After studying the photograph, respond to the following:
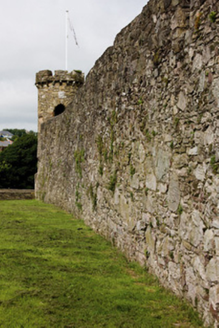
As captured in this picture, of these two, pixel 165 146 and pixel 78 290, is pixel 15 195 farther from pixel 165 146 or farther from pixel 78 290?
pixel 165 146

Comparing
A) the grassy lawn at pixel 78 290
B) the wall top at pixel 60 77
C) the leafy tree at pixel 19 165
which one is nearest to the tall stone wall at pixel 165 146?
the grassy lawn at pixel 78 290

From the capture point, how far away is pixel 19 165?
42.1 meters

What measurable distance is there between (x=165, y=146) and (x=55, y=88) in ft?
55.5

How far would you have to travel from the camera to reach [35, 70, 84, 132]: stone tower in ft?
67.9

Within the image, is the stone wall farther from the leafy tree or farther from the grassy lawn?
the leafy tree

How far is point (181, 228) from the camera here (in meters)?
4.20

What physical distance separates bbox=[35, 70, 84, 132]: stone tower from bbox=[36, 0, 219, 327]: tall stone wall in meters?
12.5

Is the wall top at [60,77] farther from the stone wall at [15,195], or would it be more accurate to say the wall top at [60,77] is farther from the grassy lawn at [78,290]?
the grassy lawn at [78,290]

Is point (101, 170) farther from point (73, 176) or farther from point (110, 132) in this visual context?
point (73, 176)

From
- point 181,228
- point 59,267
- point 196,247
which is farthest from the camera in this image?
point 59,267

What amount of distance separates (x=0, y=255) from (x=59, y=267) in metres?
1.03

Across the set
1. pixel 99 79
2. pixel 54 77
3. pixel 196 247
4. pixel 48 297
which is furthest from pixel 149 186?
pixel 54 77

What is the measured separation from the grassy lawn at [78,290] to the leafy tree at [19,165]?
113ft

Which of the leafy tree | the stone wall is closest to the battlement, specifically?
the stone wall
